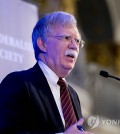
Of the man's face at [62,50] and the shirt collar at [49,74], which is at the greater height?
the man's face at [62,50]

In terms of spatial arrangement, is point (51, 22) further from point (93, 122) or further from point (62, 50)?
point (93, 122)

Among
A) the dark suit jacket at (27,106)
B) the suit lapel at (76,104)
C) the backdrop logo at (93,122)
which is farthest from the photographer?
the backdrop logo at (93,122)

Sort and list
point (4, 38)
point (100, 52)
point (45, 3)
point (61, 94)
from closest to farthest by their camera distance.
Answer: point (61, 94) → point (4, 38) → point (45, 3) → point (100, 52)

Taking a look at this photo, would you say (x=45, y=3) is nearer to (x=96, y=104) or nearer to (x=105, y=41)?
(x=96, y=104)

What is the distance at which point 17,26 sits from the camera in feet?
11.8

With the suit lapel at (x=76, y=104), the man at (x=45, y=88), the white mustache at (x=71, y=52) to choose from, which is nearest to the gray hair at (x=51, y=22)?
the man at (x=45, y=88)

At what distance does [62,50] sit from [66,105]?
269 millimetres

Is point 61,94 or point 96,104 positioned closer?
point 61,94

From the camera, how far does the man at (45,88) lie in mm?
2432

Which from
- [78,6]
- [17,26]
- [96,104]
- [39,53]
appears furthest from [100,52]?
[39,53]

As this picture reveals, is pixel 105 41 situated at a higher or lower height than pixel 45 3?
lower

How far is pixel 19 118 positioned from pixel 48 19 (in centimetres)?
54

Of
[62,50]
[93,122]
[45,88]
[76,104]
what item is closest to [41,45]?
[62,50]

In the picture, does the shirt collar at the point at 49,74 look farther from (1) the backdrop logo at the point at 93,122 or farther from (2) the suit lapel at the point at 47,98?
(1) the backdrop logo at the point at 93,122
